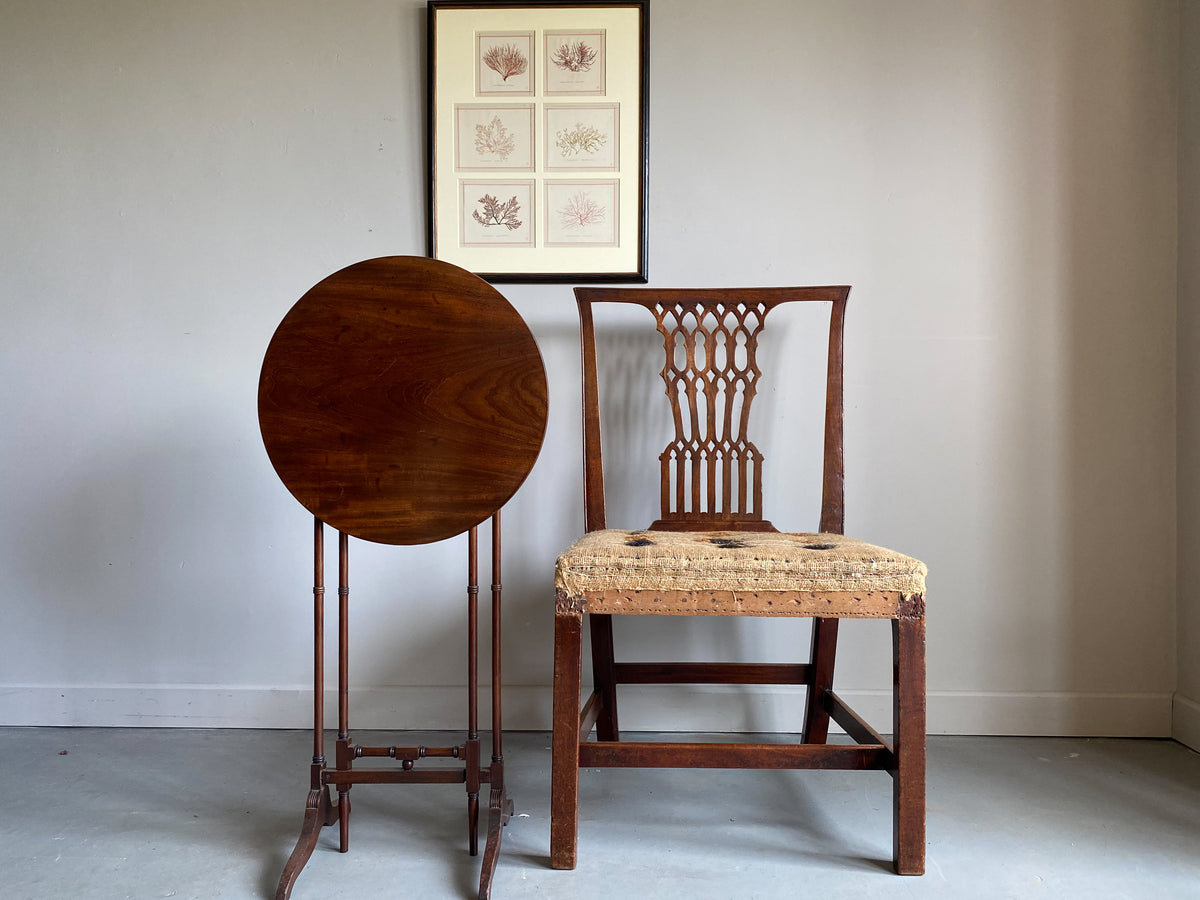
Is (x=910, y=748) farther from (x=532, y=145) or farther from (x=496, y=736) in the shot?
(x=532, y=145)

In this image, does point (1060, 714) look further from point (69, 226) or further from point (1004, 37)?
point (69, 226)

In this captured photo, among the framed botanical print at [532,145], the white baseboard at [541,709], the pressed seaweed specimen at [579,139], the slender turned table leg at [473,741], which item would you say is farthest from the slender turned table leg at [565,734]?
the pressed seaweed specimen at [579,139]

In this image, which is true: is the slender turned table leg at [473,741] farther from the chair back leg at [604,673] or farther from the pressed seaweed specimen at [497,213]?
the pressed seaweed specimen at [497,213]

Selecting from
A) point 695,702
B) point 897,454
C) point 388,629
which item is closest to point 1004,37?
point 897,454

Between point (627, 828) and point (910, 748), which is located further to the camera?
point (627, 828)

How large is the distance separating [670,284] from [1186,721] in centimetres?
172

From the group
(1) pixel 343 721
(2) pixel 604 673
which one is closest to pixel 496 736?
(1) pixel 343 721

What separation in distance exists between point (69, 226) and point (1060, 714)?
2.94m

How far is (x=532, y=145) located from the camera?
2086mm

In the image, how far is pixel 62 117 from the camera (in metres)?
2.12

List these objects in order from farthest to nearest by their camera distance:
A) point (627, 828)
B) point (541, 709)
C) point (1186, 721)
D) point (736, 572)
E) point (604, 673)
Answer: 1. point (541, 709)
2. point (1186, 721)
3. point (604, 673)
4. point (627, 828)
5. point (736, 572)

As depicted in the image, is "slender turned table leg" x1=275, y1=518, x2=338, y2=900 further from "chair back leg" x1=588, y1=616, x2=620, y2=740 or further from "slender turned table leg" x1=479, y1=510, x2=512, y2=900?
"chair back leg" x1=588, y1=616, x2=620, y2=740

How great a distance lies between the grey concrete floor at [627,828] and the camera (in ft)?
4.33

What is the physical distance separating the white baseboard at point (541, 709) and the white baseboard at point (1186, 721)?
0.05 feet
